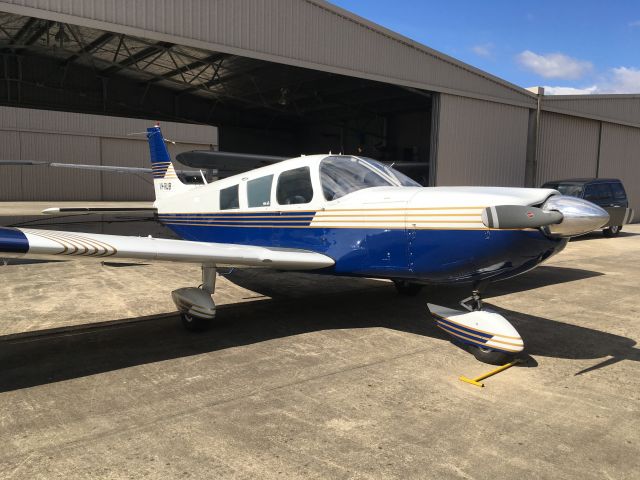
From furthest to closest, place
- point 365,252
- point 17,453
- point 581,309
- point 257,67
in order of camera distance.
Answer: point 257,67 → point 581,309 → point 365,252 → point 17,453

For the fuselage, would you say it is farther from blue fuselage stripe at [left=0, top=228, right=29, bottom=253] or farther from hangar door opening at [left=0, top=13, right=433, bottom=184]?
hangar door opening at [left=0, top=13, right=433, bottom=184]

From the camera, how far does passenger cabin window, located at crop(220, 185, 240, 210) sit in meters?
6.47

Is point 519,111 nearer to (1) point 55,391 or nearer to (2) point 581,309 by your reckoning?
(2) point 581,309

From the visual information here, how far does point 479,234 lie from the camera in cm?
399

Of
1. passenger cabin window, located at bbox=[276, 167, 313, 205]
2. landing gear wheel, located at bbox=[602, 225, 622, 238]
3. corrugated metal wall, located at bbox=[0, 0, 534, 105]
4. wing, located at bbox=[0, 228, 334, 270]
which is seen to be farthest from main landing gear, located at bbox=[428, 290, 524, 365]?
landing gear wheel, located at bbox=[602, 225, 622, 238]

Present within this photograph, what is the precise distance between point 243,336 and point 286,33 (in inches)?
409


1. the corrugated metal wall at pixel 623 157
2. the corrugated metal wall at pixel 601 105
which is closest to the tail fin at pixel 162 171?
the corrugated metal wall at pixel 601 105

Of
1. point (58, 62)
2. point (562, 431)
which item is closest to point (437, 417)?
point (562, 431)

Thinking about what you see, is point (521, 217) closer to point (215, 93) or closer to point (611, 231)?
point (611, 231)

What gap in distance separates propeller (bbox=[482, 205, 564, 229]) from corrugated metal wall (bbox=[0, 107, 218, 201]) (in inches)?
859

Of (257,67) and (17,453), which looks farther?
(257,67)

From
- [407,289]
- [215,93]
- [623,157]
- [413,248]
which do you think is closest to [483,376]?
[413,248]

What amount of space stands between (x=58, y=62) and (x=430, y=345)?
116ft

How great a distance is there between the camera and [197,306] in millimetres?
5039
